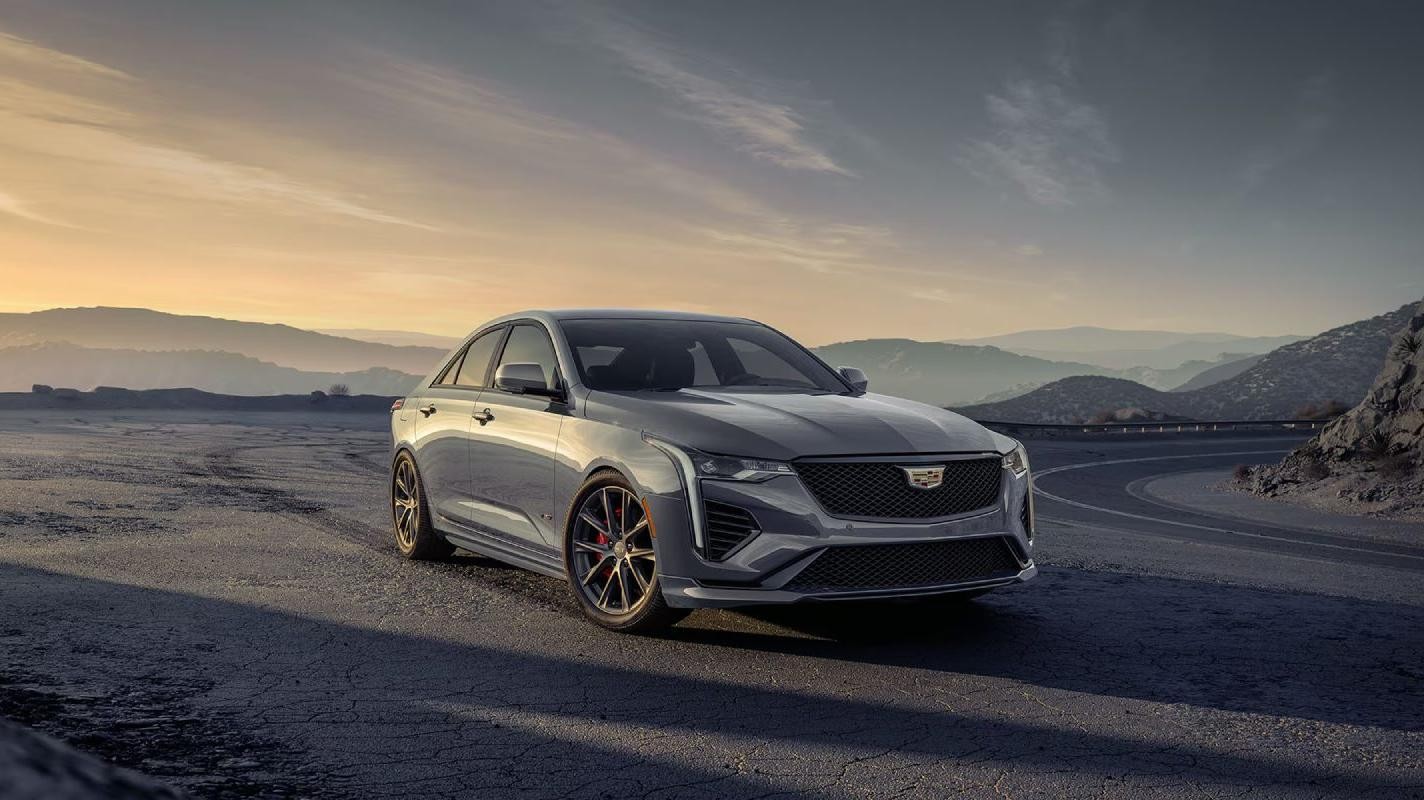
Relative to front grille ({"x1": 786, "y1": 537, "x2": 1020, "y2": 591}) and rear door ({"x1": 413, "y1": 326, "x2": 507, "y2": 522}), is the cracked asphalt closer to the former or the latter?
front grille ({"x1": 786, "y1": 537, "x2": 1020, "y2": 591})

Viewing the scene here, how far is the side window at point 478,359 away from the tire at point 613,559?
1.99 m

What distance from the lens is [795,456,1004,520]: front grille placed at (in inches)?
243

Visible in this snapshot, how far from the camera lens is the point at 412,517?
9.12m

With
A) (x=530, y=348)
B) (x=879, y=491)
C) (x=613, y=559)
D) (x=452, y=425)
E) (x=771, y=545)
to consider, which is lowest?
(x=613, y=559)

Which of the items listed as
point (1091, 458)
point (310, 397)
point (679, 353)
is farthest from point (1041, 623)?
point (310, 397)

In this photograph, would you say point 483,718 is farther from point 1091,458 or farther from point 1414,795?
point 1091,458

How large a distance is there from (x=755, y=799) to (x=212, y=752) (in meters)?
1.97

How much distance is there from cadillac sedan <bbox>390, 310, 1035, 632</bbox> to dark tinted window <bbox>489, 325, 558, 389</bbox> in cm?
2

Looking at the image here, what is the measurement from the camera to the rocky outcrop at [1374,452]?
21578 millimetres

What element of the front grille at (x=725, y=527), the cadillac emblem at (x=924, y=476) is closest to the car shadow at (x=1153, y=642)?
the front grille at (x=725, y=527)

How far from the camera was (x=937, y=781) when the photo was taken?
4391mm

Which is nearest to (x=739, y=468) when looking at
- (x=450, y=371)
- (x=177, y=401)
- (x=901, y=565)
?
(x=901, y=565)

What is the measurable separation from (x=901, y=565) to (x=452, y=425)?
3674 mm

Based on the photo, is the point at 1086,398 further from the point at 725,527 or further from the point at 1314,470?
the point at 725,527
